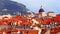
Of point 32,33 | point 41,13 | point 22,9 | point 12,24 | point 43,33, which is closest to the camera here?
point 32,33

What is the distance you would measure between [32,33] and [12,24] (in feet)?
65.5

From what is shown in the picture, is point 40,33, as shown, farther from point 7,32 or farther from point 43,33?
point 7,32

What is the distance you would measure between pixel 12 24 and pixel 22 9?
13007 cm

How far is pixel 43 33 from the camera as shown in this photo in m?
50.8

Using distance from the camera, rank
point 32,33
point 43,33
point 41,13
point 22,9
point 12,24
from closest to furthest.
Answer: point 32,33
point 43,33
point 12,24
point 41,13
point 22,9

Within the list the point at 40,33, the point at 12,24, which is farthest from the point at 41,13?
the point at 40,33

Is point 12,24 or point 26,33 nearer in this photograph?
point 26,33

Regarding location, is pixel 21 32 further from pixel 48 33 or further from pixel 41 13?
pixel 41 13

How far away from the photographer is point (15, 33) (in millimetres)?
48031

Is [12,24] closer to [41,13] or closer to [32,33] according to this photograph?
[32,33]

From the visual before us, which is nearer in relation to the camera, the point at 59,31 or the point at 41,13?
the point at 59,31

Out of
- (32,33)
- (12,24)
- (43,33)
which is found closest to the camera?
(32,33)

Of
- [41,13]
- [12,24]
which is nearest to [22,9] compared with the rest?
[41,13]

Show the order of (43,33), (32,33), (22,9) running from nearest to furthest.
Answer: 1. (32,33)
2. (43,33)
3. (22,9)
